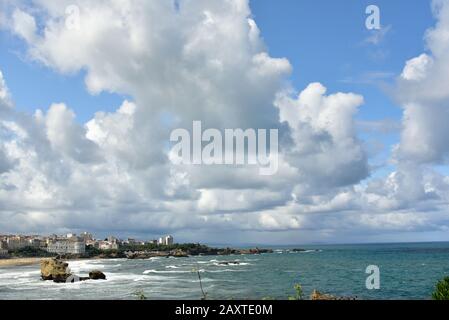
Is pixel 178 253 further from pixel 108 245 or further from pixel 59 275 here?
pixel 59 275

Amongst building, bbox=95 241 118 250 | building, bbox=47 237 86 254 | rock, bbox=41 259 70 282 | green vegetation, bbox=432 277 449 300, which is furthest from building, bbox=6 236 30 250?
green vegetation, bbox=432 277 449 300

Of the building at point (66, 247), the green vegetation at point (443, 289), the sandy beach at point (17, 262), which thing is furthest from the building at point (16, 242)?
the green vegetation at point (443, 289)

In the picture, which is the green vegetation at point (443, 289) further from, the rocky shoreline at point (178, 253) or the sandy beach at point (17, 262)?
the rocky shoreline at point (178, 253)

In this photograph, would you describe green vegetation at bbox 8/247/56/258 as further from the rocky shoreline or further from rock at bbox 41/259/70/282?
rock at bbox 41/259/70/282

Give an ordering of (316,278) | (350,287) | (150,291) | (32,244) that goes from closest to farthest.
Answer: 1. (150,291)
2. (350,287)
3. (316,278)
4. (32,244)

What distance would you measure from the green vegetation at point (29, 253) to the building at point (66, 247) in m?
2.43

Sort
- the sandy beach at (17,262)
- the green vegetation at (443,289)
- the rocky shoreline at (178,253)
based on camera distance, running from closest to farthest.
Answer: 1. the green vegetation at (443,289)
2. the sandy beach at (17,262)
3. the rocky shoreline at (178,253)

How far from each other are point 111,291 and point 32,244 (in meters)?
71.5

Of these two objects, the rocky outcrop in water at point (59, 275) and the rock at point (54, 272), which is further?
the rock at point (54, 272)

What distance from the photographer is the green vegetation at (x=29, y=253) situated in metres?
87.9

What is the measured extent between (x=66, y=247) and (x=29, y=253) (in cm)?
1200
